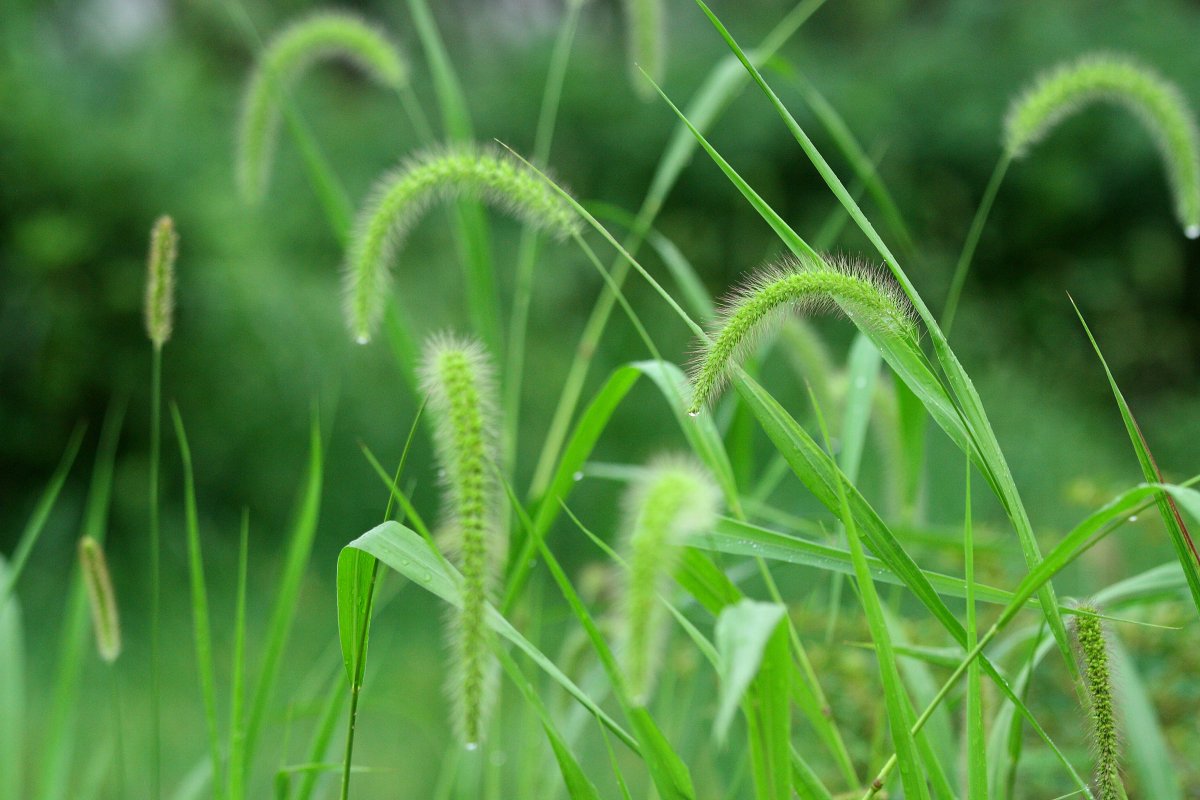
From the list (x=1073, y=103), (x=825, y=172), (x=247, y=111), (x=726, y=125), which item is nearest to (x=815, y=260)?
(x=825, y=172)

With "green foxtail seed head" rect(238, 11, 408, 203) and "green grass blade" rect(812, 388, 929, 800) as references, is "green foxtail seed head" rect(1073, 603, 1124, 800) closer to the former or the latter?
"green grass blade" rect(812, 388, 929, 800)

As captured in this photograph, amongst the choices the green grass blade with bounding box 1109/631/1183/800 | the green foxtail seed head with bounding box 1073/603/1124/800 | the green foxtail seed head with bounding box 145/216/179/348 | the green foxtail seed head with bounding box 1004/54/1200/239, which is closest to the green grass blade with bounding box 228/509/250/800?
the green foxtail seed head with bounding box 145/216/179/348

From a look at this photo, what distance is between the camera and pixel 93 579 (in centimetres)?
124

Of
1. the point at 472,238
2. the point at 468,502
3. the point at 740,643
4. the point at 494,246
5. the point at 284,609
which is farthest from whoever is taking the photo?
the point at 494,246

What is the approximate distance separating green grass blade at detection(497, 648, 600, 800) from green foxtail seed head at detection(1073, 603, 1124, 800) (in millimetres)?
406

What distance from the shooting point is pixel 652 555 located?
678mm

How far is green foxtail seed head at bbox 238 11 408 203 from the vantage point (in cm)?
178

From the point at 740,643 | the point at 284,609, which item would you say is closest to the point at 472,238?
the point at 284,609

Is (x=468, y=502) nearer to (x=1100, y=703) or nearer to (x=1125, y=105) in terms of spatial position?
(x=1100, y=703)

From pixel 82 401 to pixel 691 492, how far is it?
181 inches

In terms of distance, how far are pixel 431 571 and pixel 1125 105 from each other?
1.10m

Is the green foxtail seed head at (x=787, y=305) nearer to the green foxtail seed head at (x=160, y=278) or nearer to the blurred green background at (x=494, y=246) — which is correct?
the green foxtail seed head at (x=160, y=278)

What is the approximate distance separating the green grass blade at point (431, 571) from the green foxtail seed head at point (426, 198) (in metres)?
0.27

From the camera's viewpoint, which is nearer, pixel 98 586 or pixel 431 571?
pixel 431 571
